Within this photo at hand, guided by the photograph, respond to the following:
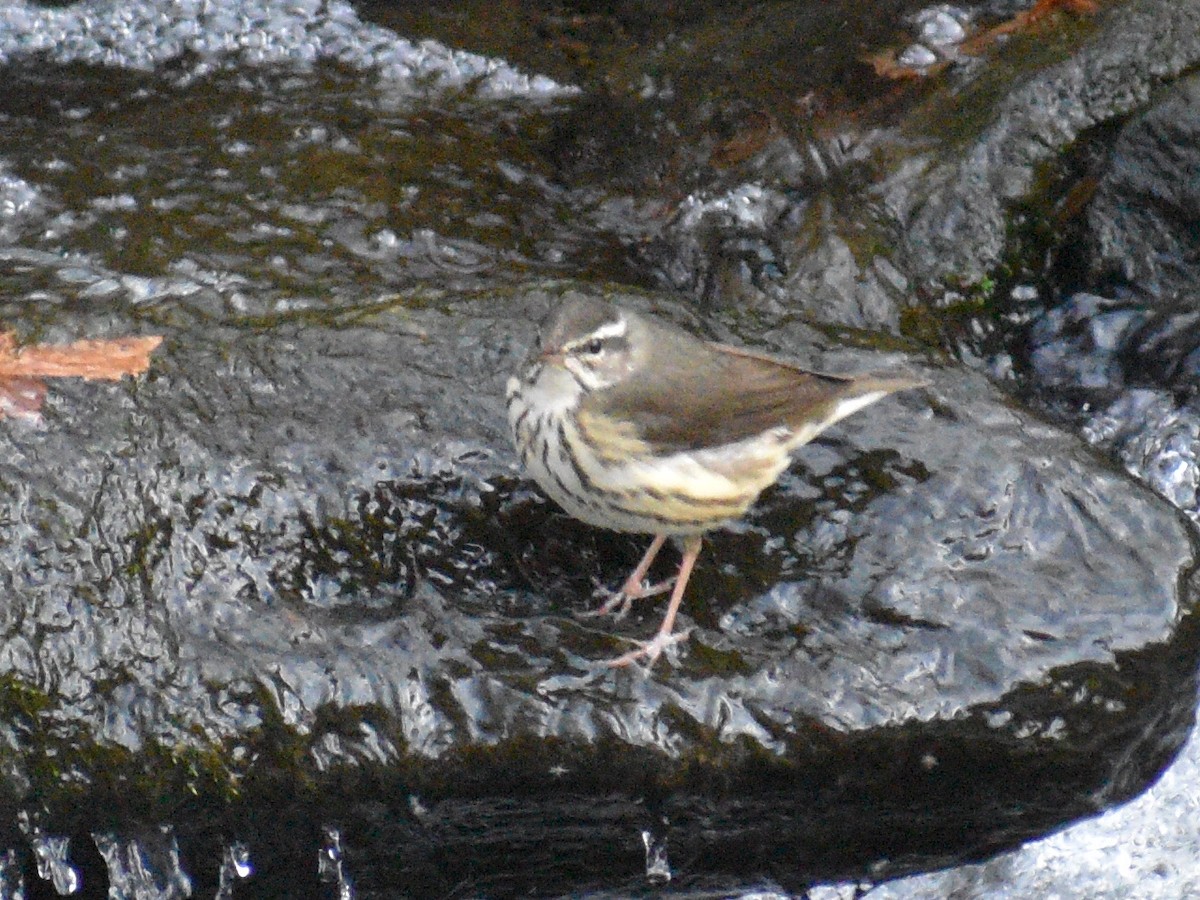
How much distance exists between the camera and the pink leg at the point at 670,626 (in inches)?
185

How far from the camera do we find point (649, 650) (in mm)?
4727

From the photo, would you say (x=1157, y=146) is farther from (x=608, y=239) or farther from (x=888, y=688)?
(x=888, y=688)

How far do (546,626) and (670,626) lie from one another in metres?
0.40

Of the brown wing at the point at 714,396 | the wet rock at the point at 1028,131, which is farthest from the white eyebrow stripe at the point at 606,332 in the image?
the wet rock at the point at 1028,131

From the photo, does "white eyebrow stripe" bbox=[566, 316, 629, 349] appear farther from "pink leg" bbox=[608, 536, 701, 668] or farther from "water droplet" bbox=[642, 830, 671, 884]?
"water droplet" bbox=[642, 830, 671, 884]

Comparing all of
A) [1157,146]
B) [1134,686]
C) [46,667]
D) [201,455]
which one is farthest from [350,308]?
[1157,146]

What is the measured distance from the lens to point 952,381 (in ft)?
18.3

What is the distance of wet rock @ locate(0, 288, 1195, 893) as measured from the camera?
4531 mm

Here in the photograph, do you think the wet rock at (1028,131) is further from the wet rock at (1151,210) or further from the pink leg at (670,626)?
the pink leg at (670,626)

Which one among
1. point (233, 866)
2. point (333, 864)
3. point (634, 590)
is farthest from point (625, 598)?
point (233, 866)

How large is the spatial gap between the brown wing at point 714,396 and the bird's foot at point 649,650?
0.60m

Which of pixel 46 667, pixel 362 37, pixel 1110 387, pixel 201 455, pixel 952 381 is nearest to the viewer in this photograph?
Answer: pixel 46 667

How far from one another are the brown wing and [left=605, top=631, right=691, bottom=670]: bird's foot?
602 millimetres

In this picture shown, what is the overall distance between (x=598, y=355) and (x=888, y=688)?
1.39m
